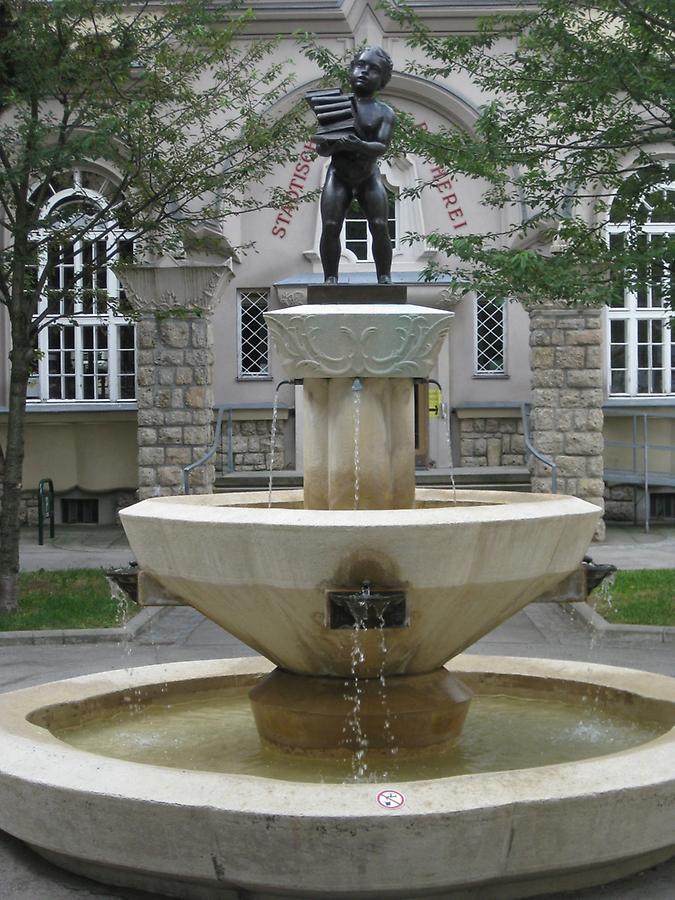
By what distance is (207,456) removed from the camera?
18297 mm

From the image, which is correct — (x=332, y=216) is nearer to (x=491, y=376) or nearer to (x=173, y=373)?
(x=173, y=373)

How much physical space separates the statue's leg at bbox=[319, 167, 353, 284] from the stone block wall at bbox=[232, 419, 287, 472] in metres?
13.5

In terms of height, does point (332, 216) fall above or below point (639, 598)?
above

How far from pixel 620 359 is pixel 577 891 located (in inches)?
691

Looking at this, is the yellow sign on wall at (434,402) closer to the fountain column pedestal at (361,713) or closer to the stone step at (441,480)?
the stone step at (441,480)

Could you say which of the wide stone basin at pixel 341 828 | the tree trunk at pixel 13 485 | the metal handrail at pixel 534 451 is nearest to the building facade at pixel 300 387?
the metal handrail at pixel 534 451

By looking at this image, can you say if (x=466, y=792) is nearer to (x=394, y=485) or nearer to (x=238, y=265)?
(x=394, y=485)

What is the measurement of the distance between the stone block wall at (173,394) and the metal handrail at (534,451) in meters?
4.69

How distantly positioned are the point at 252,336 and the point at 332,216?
1446 cm

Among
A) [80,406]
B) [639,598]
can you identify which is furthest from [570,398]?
[80,406]

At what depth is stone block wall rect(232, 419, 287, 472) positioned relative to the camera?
2097cm

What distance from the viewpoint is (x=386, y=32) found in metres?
20.1

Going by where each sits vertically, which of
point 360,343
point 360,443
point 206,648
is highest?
point 360,343

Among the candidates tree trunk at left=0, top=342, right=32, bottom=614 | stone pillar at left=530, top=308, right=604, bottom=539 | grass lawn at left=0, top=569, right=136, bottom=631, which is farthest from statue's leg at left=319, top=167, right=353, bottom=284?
stone pillar at left=530, top=308, right=604, bottom=539
